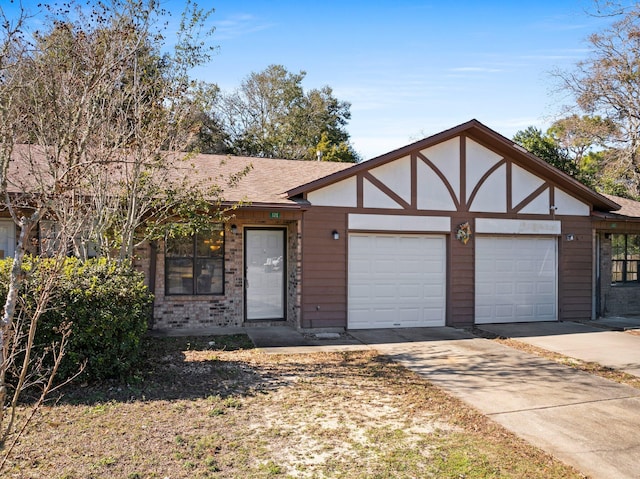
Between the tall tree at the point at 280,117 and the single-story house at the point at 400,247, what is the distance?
1690cm

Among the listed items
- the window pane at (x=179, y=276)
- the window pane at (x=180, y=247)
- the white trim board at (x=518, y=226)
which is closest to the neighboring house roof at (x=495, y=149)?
the white trim board at (x=518, y=226)

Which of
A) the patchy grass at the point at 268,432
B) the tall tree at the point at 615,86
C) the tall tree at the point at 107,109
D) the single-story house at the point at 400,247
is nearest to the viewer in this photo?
the patchy grass at the point at 268,432

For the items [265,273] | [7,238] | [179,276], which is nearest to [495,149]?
[265,273]

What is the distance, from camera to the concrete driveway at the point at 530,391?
485 cm

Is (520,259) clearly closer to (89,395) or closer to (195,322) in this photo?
(195,322)

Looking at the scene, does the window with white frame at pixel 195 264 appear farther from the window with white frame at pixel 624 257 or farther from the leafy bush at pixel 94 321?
the window with white frame at pixel 624 257

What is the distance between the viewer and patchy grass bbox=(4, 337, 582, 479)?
428cm

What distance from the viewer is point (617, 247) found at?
14.1 meters

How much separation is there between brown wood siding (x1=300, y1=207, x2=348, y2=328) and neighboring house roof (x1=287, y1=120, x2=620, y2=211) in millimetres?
713

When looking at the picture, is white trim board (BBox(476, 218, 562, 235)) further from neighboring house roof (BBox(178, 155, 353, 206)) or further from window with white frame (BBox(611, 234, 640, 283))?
neighboring house roof (BBox(178, 155, 353, 206))

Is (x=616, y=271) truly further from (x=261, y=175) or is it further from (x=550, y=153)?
(x=550, y=153)

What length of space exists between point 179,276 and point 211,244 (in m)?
0.95

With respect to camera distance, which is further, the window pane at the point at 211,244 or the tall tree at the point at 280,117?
the tall tree at the point at 280,117

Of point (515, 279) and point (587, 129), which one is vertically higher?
point (587, 129)
